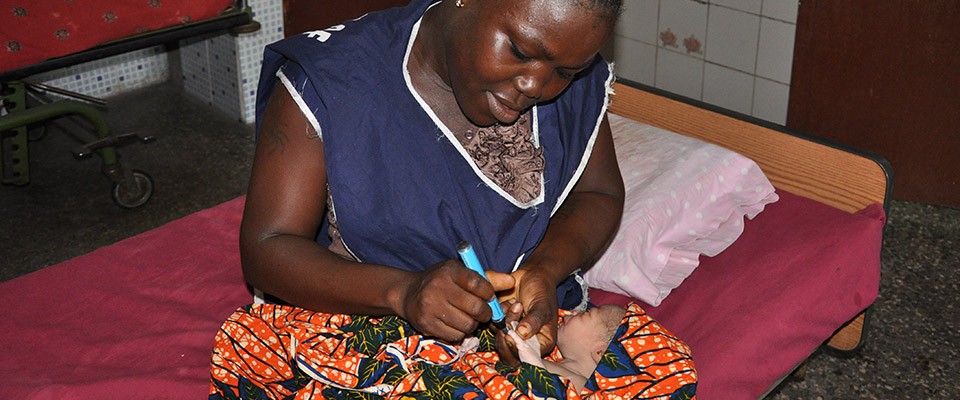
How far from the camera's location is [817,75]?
353 centimetres

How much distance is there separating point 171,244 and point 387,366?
0.99 meters

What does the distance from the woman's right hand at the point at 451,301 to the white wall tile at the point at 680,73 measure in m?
2.67

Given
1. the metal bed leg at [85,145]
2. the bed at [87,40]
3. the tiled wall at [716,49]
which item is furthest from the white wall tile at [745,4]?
the metal bed leg at [85,145]

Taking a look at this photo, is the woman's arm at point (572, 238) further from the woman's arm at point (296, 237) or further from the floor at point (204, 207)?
the floor at point (204, 207)

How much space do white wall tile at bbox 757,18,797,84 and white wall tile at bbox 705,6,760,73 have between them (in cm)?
3

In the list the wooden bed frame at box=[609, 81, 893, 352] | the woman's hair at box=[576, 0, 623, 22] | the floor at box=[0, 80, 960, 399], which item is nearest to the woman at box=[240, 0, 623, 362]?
the woman's hair at box=[576, 0, 623, 22]

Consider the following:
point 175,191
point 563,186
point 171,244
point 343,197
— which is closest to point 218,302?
point 171,244

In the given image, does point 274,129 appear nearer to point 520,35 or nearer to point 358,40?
point 358,40

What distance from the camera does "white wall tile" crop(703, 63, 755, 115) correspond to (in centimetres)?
382

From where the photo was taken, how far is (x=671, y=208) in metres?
2.42

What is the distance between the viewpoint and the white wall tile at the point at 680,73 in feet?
13.0

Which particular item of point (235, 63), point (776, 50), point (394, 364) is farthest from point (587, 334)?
point (235, 63)

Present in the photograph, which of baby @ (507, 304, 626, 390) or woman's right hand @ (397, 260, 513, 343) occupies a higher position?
woman's right hand @ (397, 260, 513, 343)

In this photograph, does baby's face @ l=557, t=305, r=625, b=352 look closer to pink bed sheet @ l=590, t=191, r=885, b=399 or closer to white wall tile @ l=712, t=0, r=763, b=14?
pink bed sheet @ l=590, t=191, r=885, b=399
